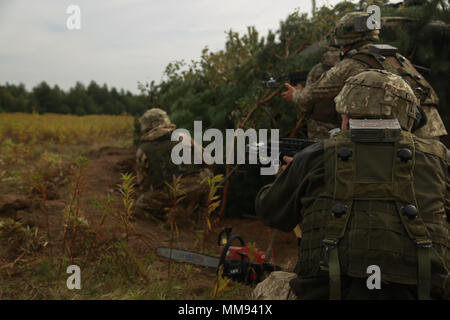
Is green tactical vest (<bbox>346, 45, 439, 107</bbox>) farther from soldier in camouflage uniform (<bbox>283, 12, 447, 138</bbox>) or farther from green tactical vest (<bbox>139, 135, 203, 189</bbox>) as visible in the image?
green tactical vest (<bbox>139, 135, 203, 189</bbox>)

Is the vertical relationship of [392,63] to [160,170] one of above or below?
above

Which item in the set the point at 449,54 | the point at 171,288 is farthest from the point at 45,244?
the point at 449,54

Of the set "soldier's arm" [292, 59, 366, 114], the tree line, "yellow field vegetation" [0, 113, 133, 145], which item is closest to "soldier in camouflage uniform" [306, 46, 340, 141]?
"soldier's arm" [292, 59, 366, 114]

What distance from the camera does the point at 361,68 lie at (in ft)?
11.8

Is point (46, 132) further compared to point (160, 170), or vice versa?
point (46, 132)

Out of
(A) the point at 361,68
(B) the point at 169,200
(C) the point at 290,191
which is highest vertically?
(A) the point at 361,68

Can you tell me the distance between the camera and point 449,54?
14.8 ft

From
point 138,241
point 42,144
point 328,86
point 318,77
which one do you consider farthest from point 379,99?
point 42,144

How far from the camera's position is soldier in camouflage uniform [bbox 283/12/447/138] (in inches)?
141

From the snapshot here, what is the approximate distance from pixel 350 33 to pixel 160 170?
10.2 feet

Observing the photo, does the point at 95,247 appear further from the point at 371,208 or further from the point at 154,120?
the point at 371,208

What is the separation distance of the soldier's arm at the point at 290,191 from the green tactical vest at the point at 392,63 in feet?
5.87

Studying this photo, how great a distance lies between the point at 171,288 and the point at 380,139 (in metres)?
2.27
